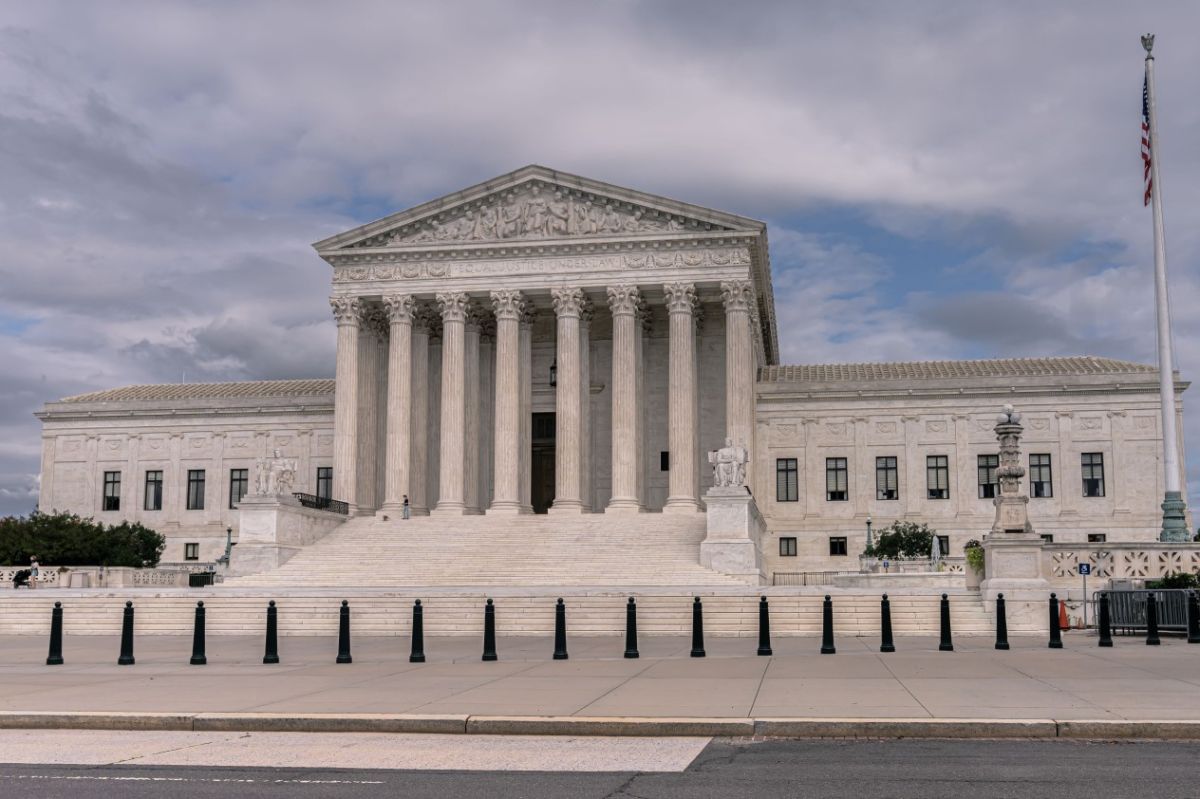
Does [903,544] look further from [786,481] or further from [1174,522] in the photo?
[1174,522]

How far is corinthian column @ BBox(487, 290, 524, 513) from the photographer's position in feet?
185

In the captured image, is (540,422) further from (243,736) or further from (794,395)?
(243,736)

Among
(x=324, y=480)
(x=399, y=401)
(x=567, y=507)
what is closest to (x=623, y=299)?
(x=567, y=507)

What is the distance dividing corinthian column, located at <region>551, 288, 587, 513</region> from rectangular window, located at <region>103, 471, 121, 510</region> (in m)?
27.4

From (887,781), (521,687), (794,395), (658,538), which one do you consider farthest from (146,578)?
(887,781)

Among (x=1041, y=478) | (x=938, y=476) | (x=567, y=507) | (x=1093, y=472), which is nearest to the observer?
(x=567, y=507)

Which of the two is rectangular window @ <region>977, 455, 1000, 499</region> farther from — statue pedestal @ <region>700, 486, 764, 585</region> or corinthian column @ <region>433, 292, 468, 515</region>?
corinthian column @ <region>433, 292, 468, 515</region>

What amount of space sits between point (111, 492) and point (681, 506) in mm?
33604

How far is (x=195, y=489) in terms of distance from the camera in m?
67.8

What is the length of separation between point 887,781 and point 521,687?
7.61 meters

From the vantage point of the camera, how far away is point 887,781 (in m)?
10.4

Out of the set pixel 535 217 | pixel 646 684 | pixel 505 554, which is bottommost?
pixel 646 684

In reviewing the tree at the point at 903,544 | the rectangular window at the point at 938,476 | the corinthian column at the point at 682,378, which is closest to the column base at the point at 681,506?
the corinthian column at the point at 682,378

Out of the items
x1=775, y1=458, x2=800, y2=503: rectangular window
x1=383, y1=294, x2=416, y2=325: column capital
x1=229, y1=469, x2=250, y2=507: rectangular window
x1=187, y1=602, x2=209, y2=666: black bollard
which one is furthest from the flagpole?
x1=229, y1=469, x2=250, y2=507: rectangular window
